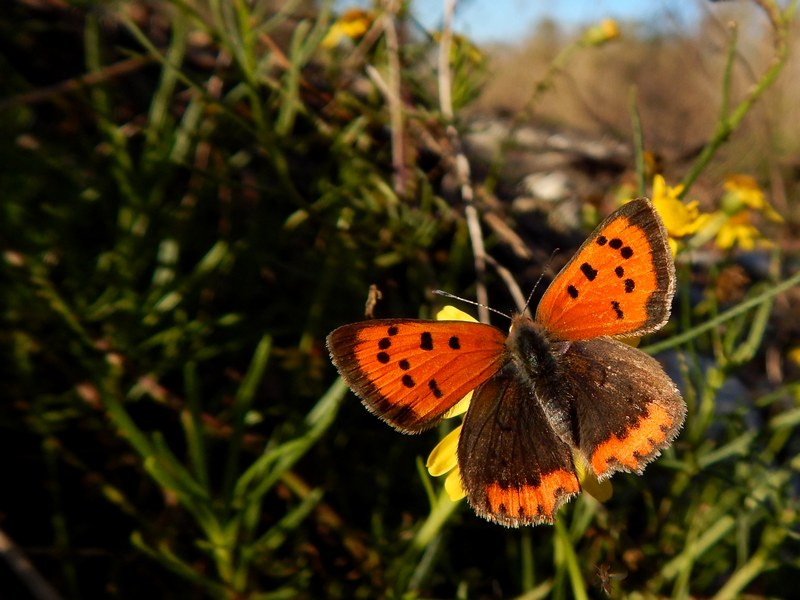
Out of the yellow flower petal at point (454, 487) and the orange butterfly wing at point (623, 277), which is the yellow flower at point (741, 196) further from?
the yellow flower petal at point (454, 487)

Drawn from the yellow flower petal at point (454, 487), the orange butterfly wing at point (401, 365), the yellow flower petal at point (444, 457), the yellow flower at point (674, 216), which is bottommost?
the yellow flower petal at point (454, 487)

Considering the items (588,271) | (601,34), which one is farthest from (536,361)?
(601,34)

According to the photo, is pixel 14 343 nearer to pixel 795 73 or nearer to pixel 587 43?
pixel 587 43

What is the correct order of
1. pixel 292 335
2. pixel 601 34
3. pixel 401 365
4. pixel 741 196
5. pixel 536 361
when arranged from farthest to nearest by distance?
pixel 601 34
pixel 292 335
pixel 741 196
pixel 536 361
pixel 401 365

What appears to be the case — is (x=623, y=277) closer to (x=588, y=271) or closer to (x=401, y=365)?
(x=588, y=271)

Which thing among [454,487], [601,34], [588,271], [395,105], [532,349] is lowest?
[454,487]

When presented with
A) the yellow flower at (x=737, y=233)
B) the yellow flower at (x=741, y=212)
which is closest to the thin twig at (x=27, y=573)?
the yellow flower at (x=741, y=212)

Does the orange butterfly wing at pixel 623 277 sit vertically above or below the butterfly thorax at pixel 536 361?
above
